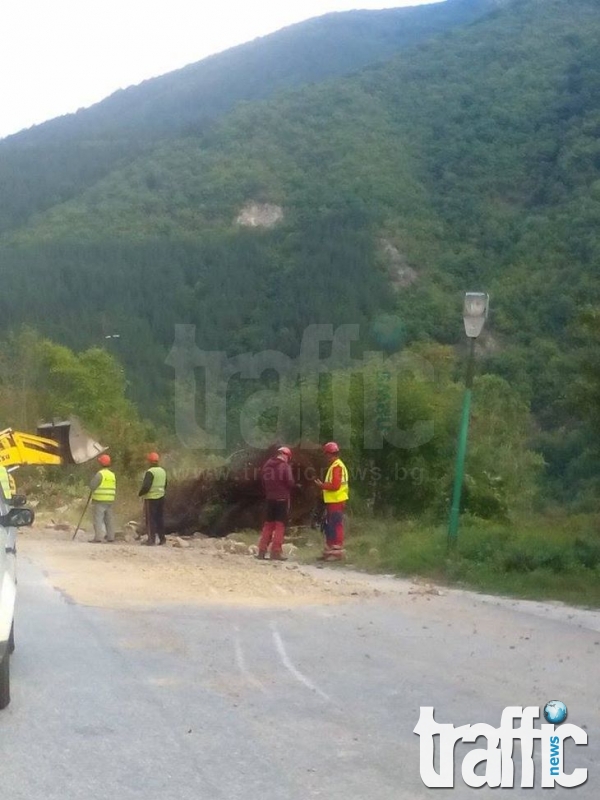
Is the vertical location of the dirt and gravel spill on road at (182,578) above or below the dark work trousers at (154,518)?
above

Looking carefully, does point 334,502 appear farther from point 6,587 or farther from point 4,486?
point 6,587

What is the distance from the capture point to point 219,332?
5397cm

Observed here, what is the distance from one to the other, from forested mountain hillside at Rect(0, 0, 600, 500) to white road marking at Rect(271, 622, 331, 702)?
23965mm

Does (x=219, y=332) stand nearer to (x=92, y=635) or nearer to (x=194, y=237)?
(x=194, y=237)

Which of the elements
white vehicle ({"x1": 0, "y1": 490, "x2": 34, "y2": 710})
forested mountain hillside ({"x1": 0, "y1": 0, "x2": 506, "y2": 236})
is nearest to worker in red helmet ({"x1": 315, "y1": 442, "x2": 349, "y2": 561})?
white vehicle ({"x1": 0, "y1": 490, "x2": 34, "y2": 710})

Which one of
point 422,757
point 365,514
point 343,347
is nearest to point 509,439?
point 365,514

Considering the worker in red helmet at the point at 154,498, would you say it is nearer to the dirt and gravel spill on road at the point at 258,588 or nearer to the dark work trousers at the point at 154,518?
the dark work trousers at the point at 154,518

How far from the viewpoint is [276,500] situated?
55.7 feet

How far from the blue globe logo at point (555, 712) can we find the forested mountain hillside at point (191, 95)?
2522 inches

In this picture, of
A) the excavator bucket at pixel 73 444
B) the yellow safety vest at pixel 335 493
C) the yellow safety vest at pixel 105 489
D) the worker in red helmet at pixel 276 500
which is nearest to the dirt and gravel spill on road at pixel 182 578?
the worker in red helmet at pixel 276 500

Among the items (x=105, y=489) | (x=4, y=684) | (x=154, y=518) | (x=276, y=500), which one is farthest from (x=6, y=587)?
(x=105, y=489)

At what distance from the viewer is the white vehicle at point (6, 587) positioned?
6.72m

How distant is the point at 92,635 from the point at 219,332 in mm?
44716

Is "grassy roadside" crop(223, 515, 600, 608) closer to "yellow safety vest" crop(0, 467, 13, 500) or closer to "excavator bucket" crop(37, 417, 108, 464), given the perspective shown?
"yellow safety vest" crop(0, 467, 13, 500)
